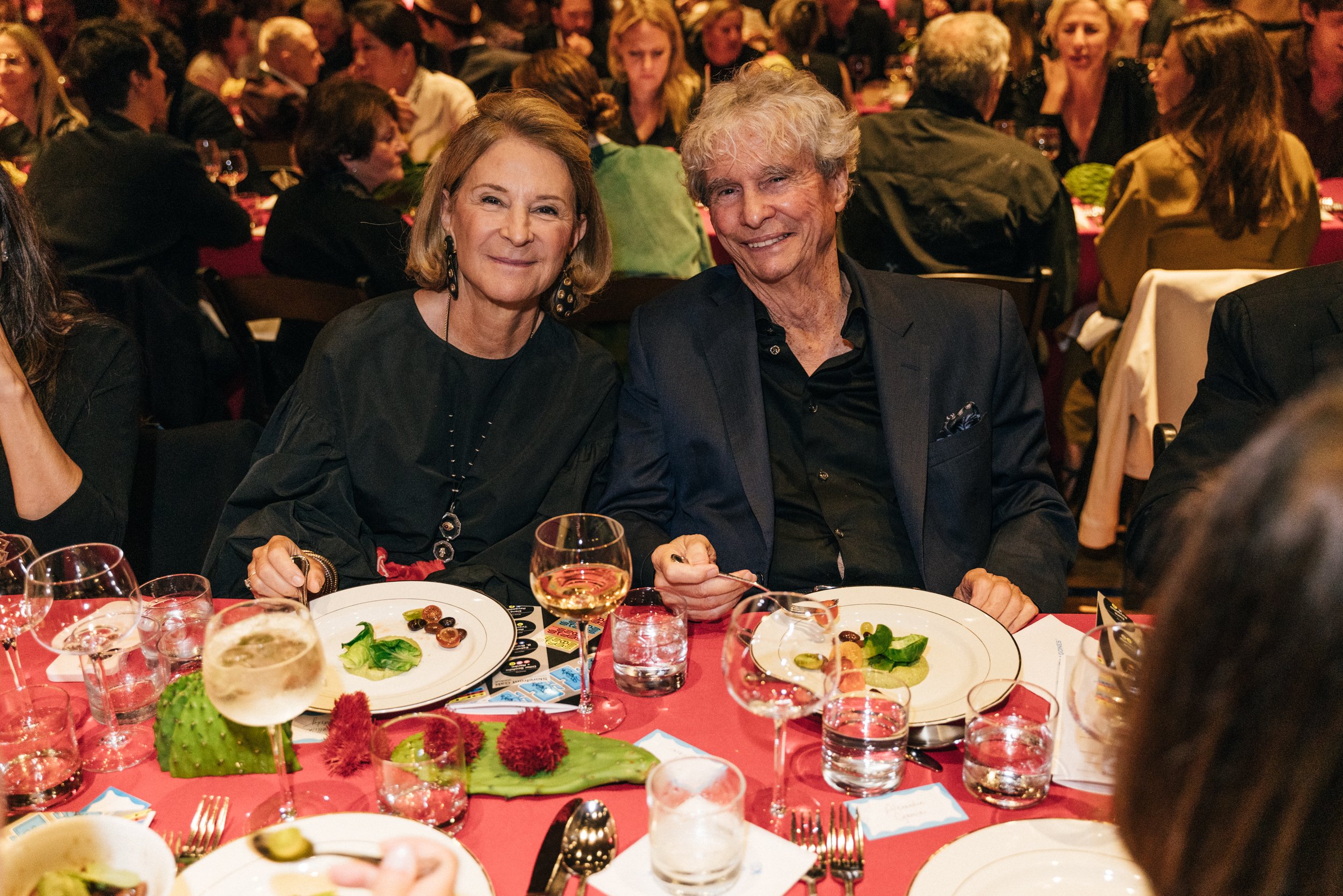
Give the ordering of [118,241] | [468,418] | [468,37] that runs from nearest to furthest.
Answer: [468,418] < [118,241] < [468,37]

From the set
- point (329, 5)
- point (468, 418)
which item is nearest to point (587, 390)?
point (468, 418)

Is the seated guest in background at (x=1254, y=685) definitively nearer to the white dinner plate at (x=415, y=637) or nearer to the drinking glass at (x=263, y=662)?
the drinking glass at (x=263, y=662)

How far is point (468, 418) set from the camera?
232cm

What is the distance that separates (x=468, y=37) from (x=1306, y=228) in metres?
6.03

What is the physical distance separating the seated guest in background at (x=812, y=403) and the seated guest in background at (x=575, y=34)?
5991 mm

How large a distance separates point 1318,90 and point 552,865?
5.69 metres

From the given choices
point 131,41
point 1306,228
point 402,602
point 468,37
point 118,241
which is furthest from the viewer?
point 468,37

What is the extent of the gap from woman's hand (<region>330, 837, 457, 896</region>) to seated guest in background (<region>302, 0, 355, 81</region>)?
7.97m

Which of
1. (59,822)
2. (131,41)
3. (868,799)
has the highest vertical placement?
(131,41)

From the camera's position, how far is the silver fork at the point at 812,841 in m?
1.14

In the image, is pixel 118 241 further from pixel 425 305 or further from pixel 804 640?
pixel 804 640

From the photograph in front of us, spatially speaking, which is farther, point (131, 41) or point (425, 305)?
point (131, 41)

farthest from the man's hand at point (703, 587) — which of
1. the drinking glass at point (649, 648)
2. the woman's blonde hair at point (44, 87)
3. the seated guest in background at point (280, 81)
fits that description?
the seated guest in background at point (280, 81)

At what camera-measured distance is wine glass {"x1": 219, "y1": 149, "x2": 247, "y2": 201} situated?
532 cm
